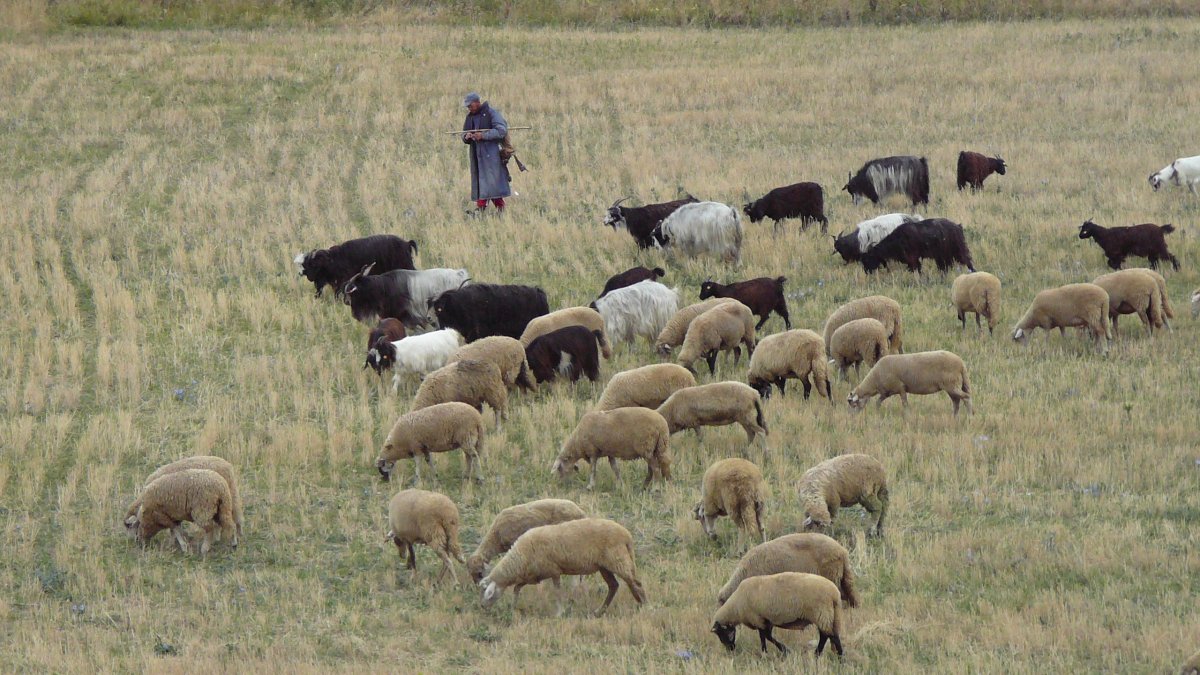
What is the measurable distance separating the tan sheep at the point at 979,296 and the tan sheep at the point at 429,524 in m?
7.82

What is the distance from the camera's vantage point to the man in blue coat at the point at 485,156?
71.7ft

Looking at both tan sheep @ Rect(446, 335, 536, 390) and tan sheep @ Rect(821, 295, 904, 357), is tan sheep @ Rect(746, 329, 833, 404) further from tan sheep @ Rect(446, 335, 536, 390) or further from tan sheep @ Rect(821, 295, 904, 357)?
tan sheep @ Rect(446, 335, 536, 390)

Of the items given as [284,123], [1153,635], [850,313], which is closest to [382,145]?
[284,123]

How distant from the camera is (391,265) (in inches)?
733

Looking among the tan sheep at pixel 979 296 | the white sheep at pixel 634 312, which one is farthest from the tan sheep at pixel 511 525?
the tan sheep at pixel 979 296

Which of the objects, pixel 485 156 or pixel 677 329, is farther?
pixel 485 156

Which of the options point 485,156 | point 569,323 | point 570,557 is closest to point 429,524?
point 570,557

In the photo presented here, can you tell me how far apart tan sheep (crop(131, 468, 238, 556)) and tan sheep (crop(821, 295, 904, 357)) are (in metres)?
6.76

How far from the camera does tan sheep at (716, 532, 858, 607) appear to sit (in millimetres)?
8961

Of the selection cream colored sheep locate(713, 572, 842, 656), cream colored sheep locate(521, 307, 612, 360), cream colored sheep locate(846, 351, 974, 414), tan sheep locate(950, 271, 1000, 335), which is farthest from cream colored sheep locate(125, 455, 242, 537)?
tan sheep locate(950, 271, 1000, 335)

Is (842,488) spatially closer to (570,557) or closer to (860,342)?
(570,557)

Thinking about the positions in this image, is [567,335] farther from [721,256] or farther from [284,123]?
[284,123]

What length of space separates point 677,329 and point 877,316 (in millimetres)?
2104

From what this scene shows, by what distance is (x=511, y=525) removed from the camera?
9.90 metres
